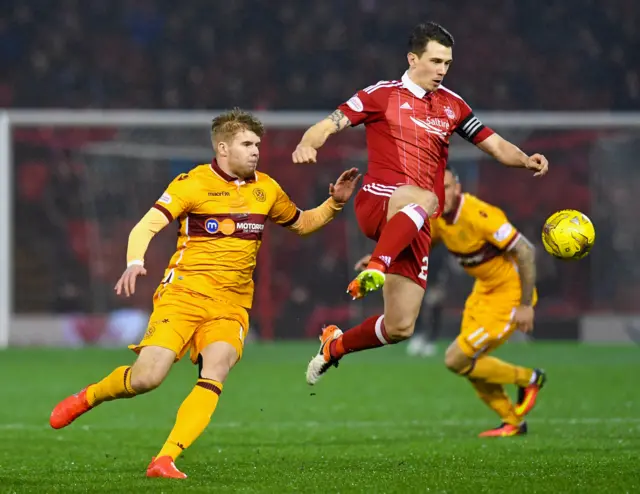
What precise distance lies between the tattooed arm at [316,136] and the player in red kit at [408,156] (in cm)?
3

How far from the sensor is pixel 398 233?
254 inches

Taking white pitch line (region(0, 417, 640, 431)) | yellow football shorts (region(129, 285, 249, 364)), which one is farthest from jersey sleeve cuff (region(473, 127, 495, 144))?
white pitch line (region(0, 417, 640, 431))

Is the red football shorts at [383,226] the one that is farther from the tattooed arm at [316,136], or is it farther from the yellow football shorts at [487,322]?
the yellow football shorts at [487,322]

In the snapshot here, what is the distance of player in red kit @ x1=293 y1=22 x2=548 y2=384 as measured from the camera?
22.0 feet

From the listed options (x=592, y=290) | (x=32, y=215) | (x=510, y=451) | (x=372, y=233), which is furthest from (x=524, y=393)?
(x=32, y=215)

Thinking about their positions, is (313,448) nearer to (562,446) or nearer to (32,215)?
(562,446)

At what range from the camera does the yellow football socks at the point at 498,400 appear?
8.41m

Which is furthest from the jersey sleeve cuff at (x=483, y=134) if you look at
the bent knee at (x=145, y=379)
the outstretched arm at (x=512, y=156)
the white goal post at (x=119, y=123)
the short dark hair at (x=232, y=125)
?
the white goal post at (x=119, y=123)

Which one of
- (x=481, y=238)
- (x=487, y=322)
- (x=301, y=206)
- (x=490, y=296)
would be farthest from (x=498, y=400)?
(x=301, y=206)

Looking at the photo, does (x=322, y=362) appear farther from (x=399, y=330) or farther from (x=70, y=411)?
(x=70, y=411)

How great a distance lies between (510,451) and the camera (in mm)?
7059

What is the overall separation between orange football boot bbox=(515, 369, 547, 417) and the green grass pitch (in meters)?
0.19

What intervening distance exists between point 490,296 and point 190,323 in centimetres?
319

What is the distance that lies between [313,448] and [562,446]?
4.94 feet
